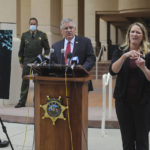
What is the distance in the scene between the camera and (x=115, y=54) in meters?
4.14

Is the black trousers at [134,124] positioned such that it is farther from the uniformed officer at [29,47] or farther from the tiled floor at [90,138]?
the uniformed officer at [29,47]

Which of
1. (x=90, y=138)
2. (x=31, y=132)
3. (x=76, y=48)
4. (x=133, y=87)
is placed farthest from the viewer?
(x=31, y=132)

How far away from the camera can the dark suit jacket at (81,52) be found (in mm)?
5156

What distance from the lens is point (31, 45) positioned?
870 cm

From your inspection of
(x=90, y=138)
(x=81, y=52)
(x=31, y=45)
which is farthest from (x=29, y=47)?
(x=81, y=52)

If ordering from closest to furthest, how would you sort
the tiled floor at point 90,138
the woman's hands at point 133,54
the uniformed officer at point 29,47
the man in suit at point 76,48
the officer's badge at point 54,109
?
the woman's hands at point 133,54 < the officer's badge at point 54,109 < the man in suit at point 76,48 < the tiled floor at point 90,138 < the uniformed officer at point 29,47

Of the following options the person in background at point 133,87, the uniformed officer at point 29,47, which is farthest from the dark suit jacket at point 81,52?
the uniformed officer at point 29,47

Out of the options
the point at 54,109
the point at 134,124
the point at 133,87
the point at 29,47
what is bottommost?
the point at 134,124

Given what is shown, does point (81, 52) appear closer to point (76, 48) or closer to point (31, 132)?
point (76, 48)

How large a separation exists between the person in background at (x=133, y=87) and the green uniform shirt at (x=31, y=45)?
190 inches

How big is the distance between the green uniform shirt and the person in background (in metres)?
4.82

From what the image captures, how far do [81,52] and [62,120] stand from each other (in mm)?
1375

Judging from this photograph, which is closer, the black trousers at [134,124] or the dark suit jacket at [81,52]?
Answer: the black trousers at [134,124]

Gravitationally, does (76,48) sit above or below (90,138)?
above
